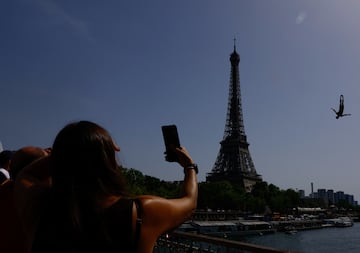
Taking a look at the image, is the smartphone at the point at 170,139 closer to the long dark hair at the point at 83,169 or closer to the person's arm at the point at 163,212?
the person's arm at the point at 163,212

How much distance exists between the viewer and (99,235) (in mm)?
1736

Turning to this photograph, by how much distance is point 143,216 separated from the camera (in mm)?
1774

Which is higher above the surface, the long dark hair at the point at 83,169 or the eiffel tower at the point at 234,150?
the eiffel tower at the point at 234,150

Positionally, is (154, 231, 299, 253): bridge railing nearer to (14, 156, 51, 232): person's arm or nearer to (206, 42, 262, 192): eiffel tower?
(14, 156, 51, 232): person's arm

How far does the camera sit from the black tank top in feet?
5.67

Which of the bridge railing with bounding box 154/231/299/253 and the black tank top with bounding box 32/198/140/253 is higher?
the black tank top with bounding box 32/198/140/253

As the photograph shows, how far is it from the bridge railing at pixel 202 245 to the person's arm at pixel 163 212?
98.2 inches

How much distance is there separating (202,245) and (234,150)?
102425 millimetres

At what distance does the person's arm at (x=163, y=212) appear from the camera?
1.79 m

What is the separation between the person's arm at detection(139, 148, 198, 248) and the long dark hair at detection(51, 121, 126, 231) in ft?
0.47

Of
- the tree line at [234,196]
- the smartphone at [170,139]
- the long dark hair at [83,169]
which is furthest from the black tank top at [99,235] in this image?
the tree line at [234,196]

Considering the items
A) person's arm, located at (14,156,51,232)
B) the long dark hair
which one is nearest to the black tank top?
the long dark hair

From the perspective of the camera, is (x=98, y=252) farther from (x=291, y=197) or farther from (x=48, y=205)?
(x=291, y=197)

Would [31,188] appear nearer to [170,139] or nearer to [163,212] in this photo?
[163,212]
